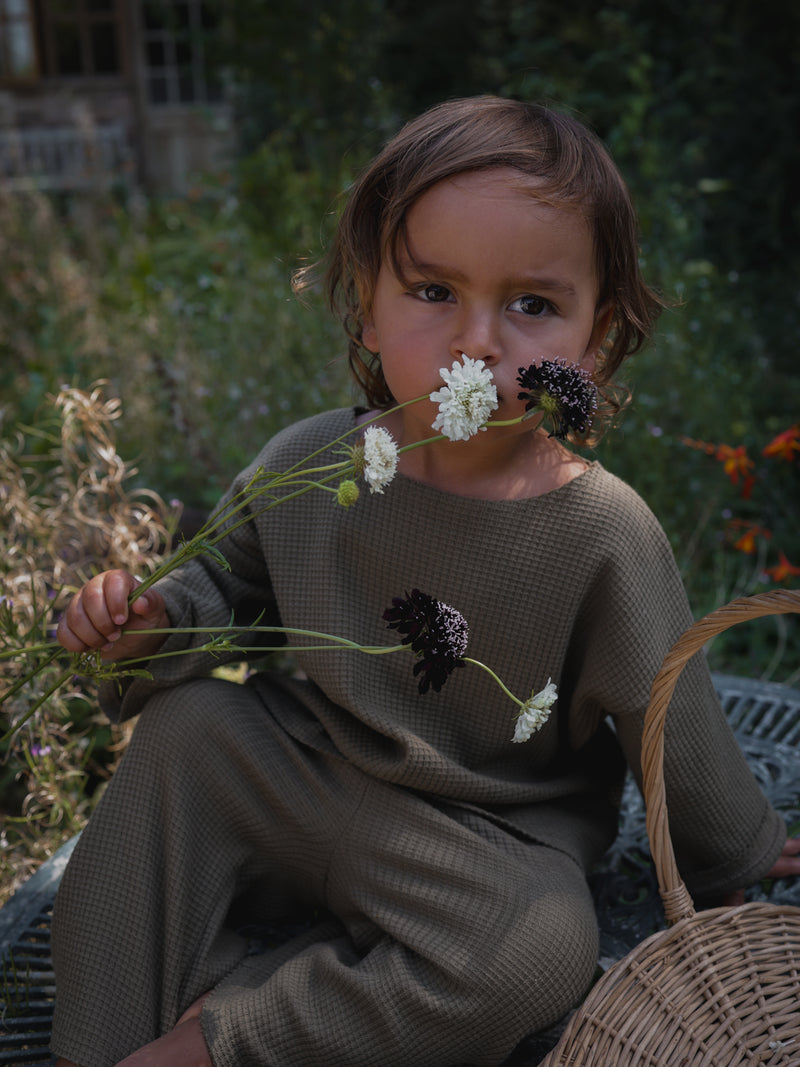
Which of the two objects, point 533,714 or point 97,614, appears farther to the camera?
point 97,614

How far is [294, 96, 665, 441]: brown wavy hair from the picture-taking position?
4.31 feet

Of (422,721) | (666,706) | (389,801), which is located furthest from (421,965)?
(666,706)

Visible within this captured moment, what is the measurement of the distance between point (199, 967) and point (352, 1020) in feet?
0.74

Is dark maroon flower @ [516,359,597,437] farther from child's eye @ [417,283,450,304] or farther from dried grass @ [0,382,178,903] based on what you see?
dried grass @ [0,382,178,903]

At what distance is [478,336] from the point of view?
4.14 ft

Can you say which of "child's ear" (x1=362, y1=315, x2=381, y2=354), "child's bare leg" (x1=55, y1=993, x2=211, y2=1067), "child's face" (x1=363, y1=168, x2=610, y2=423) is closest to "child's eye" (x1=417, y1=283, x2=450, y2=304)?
"child's face" (x1=363, y1=168, x2=610, y2=423)

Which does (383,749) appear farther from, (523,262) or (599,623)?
(523,262)

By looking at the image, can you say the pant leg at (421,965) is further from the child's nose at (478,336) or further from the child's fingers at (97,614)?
the child's nose at (478,336)

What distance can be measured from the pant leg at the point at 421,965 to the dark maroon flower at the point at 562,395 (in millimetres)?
623

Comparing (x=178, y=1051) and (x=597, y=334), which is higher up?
(x=597, y=334)

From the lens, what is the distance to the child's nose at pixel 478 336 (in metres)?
1.26

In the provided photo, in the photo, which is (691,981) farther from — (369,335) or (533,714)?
(369,335)

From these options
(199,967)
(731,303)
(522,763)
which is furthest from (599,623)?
(731,303)

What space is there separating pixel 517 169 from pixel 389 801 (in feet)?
2.70
